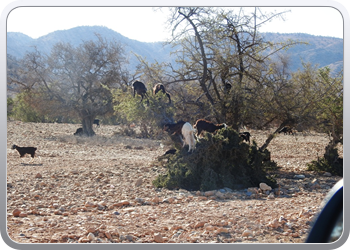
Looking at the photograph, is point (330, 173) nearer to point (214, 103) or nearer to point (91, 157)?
point (214, 103)

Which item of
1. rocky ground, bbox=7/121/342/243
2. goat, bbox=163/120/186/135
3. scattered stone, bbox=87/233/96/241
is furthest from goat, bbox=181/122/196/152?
scattered stone, bbox=87/233/96/241

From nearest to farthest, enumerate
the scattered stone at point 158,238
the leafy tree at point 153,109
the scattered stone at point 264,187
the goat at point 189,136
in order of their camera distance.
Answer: the scattered stone at point 158,238 → the scattered stone at point 264,187 → the goat at point 189,136 → the leafy tree at point 153,109

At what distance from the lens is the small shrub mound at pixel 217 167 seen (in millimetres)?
8117

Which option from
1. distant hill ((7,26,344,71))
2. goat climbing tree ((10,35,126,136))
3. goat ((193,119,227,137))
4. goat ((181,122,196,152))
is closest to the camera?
goat ((181,122,196,152))

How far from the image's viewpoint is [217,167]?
8469mm

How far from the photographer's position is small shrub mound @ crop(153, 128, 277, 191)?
26.6 ft

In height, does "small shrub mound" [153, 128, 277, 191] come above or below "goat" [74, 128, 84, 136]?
above

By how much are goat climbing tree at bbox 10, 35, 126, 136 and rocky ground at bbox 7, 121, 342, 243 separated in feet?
32.4

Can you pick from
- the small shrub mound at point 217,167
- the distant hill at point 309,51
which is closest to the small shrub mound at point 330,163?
the distant hill at point 309,51

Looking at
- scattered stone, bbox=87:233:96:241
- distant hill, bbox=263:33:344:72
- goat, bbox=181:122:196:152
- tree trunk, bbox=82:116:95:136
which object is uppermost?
distant hill, bbox=263:33:344:72

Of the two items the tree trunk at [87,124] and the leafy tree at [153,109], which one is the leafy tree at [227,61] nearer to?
the leafy tree at [153,109]

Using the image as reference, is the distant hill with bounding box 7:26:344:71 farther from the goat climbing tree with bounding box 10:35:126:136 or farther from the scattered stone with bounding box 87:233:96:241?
the scattered stone with bounding box 87:233:96:241

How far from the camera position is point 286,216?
541cm

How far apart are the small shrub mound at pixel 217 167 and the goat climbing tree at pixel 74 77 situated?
13768 millimetres
